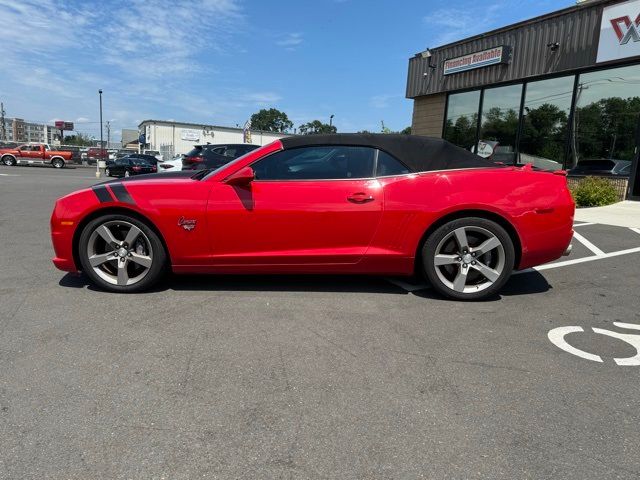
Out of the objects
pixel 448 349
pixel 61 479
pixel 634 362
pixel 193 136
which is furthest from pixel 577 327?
pixel 193 136

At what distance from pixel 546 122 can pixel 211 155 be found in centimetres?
973

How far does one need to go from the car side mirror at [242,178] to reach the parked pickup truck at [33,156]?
37.7 m

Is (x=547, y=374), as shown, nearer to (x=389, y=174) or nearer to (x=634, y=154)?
(x=389, y=174)

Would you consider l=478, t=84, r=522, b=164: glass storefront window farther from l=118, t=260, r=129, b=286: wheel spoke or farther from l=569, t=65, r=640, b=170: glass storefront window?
l=118, t=260, r=129, b=286: wheel spoke

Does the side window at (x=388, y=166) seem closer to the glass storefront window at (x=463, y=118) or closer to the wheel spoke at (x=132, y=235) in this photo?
the wheel spoke at (x=132, y=235)

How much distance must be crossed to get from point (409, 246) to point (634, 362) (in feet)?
5.77

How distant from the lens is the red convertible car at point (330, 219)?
3.89 m

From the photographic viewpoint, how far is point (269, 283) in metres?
4.45

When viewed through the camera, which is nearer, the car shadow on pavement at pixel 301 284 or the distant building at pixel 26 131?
the car shadow on pavement at pixel 301 284

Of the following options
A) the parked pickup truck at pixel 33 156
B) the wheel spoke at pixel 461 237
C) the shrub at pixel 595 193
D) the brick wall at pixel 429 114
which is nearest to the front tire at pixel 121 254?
the wheel spoke at pixel 461 237

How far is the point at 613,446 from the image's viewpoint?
2.08 m

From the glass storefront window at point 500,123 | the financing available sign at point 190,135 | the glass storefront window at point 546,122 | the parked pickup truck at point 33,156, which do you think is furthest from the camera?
the financing available sign at point 190,135

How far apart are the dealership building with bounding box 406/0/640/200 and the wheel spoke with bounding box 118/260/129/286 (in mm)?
12126

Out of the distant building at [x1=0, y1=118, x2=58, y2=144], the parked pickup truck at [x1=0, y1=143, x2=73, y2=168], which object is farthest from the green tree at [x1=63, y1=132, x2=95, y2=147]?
the parked pickup truck at [x1=0, y1=143, x2=73, y2=168]
